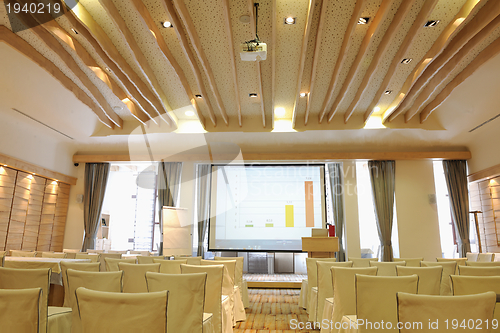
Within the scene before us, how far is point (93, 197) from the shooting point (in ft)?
29.7

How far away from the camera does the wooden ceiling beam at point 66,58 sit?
4480mm

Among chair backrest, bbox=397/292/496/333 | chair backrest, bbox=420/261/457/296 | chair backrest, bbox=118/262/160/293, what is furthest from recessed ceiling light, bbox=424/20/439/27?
chair backrest, bbox=118/262/160/293

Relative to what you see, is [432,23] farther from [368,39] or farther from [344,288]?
[344,288]

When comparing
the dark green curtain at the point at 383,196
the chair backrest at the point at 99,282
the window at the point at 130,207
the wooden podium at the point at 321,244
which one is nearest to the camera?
the chair backrest at the point at 99,282

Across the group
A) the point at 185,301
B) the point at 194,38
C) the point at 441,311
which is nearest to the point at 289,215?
the point at 194,38

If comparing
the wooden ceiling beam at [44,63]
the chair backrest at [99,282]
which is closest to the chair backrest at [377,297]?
the chair backrest at [99,282]

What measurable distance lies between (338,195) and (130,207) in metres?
7.46

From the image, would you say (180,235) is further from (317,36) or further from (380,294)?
(380,294)

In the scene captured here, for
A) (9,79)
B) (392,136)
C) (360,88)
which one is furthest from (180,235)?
(392,136)

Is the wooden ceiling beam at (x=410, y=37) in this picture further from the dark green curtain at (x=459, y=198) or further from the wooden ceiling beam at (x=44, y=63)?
the wooden ceiling beam at (x=44, y=63)

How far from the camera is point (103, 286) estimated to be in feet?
8.08

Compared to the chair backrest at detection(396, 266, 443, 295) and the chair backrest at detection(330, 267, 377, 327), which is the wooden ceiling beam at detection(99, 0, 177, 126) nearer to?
the chair backrest at detection(330, 267, 377, 327)

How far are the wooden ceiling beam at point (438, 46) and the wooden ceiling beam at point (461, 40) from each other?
15 centimetres

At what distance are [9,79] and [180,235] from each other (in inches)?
165
